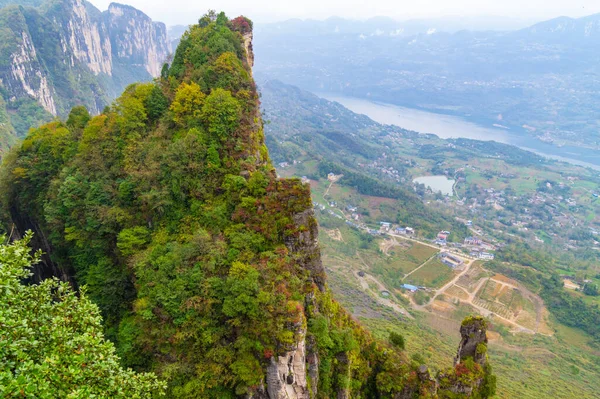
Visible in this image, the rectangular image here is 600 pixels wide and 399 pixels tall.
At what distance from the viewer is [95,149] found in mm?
28781

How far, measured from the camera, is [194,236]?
64.7 ft

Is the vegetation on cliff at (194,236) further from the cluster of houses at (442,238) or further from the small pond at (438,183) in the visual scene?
the small pond at (438,183)

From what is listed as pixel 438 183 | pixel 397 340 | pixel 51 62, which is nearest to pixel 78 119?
pixel 397 340

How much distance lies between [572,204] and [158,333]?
18547 centimetres

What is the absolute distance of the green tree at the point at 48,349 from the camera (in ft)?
28.8

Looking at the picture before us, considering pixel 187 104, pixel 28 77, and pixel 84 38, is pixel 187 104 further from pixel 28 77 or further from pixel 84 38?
pixel 84 38

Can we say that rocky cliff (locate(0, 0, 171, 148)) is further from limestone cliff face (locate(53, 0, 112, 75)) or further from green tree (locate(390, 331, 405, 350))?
green tree (locate(390, 331, 405, 350))

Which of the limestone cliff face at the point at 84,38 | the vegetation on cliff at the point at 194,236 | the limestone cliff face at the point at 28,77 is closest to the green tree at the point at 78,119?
the vegetation on cliff at the point at 194,236

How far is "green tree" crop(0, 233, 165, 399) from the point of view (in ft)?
28.8

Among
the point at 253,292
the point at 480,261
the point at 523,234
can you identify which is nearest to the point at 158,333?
the point at 253,292

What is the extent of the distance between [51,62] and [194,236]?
14667cm

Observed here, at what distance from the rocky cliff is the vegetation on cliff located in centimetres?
7135

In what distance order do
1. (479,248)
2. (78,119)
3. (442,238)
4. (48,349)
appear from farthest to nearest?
(442,238) < (479,248) < (78,119) < (48,349)

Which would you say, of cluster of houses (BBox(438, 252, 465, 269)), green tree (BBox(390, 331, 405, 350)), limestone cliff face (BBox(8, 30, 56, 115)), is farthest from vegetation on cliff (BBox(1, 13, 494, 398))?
limestone cliff face (BBox(8, 30, 56, 115))
